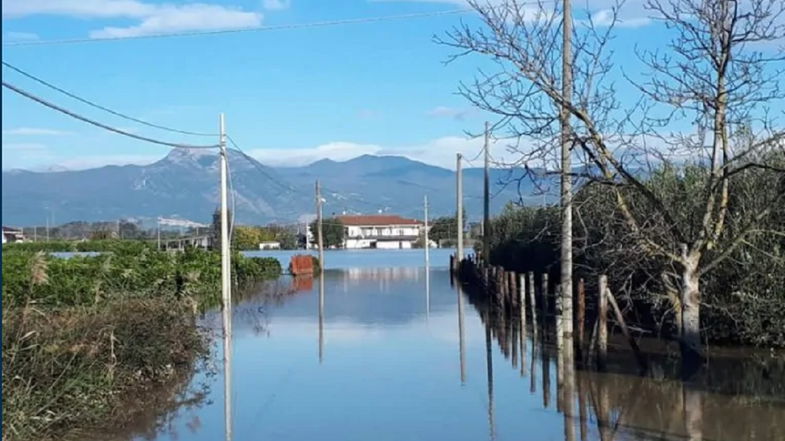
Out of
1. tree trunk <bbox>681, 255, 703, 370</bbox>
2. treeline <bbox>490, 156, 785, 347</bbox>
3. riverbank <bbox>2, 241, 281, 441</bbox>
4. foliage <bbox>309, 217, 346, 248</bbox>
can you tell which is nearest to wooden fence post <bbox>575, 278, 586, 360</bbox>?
treeline <bbox>490, 156, 785, 347</bbox>

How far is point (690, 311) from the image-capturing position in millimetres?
15367

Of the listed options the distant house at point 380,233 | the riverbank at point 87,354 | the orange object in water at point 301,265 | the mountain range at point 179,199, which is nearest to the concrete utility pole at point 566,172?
the riverbank at point 87,354

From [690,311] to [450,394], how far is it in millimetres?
3668

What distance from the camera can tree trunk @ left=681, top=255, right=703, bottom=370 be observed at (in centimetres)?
1529

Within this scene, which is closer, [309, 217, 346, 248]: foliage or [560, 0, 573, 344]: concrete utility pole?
[560, 0, 573, 344]: concrete utility pole

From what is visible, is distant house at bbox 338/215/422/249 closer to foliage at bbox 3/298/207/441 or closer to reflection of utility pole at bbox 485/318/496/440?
reflection of utility pole at bbox 485/318/496/440

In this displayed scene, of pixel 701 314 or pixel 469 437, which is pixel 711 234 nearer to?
pixel 701 314

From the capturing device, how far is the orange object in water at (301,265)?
55703 mm

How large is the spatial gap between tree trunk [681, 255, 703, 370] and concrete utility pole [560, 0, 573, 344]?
1.96 m

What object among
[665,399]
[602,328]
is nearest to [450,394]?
[665,399]

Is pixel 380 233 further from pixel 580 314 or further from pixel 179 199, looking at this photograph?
pixel 580 314

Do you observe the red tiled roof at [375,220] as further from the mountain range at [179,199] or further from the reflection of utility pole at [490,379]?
the reflection of utility pole at [490,379]

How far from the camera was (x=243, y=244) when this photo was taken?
10181 cm

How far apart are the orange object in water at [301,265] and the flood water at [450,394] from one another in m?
31.0
